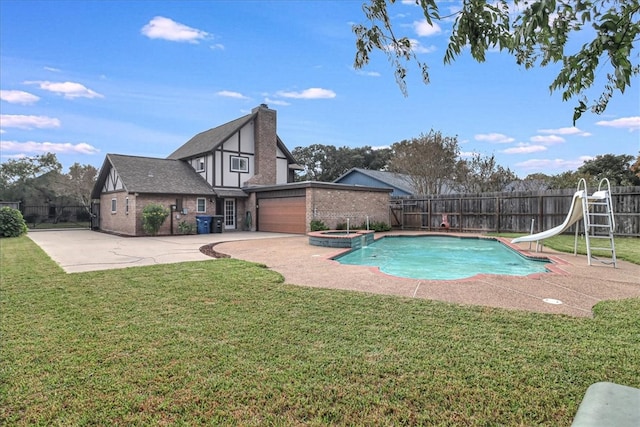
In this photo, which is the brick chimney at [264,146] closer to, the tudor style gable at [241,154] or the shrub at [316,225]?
the tudor style gable at [241,154]

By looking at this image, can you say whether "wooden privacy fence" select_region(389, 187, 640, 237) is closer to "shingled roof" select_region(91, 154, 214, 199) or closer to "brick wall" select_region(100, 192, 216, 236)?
"brick wall" select_region(100, 192, 216, 236)

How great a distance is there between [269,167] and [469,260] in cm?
1650

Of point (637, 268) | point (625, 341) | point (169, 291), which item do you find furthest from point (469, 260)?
point (169, 291)

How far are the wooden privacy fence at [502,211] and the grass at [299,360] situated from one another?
1274 centimetres

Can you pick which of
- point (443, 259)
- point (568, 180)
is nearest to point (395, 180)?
point (568, 180)

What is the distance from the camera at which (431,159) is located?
87.9ft

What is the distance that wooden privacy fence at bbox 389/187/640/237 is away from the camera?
48.3 ft

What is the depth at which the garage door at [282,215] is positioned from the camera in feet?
63.1

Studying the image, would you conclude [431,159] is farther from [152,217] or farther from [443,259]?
[152,217]

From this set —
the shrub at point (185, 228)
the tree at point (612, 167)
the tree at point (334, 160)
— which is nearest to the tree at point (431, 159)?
the tree at point (612, 167)

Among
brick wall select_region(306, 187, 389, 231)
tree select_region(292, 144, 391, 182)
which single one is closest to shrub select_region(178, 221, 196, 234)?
brick wall select_region(306, 187, 389, 231)

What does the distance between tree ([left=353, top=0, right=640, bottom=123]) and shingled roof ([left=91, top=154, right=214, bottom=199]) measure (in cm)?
1866

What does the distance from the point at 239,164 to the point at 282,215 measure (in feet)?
18.2

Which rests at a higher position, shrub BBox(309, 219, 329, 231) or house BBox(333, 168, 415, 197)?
house BBox(333, 168, 415, 197)
